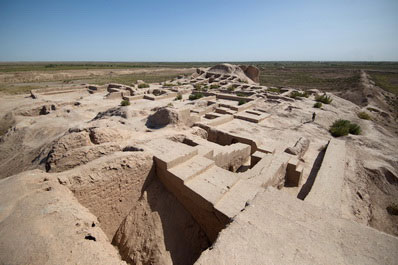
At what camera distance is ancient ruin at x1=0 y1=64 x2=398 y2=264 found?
2266 mm

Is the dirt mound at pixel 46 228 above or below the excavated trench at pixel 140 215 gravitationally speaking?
above

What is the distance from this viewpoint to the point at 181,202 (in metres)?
4.10

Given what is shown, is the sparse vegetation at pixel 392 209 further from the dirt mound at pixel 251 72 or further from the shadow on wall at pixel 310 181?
the dirt mound at pixel 251 72

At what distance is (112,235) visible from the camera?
13.2 feet

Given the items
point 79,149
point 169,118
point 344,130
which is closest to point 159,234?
point 79,149

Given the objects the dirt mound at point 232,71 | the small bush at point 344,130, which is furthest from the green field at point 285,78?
the small bush at point 344,130

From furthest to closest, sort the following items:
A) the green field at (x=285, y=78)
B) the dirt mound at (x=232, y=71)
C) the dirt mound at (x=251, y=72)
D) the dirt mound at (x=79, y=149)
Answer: the green field at (x=285, y=78)
the dirt mound at (x=251, y=72)
the dirt mound at (x=232, y=71)
the dirt mound at (x=79, y=149)

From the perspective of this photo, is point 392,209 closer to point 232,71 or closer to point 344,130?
point 344,130

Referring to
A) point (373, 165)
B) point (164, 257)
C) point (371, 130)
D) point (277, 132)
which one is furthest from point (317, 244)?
point (371, 130)

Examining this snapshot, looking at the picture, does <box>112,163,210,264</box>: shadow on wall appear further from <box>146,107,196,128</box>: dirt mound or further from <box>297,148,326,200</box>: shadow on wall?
<box>146,107,196,128</box>: dirt mound

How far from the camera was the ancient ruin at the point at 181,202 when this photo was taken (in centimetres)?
227

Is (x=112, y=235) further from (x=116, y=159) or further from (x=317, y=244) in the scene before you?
(x=317, y=244)

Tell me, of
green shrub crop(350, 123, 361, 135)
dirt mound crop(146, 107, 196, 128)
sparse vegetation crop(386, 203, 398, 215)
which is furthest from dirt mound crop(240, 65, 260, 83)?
sparse vegetation crop(386, 203, 398, 215)

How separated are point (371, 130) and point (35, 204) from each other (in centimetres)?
1450
